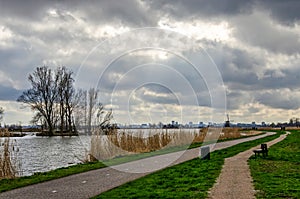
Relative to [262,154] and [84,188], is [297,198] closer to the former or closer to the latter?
[84,188]

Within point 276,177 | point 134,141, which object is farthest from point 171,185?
point 134,141

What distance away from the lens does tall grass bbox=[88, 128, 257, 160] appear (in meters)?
22.9

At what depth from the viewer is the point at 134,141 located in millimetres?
26734

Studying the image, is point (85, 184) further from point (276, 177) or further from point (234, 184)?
point (276, 177)

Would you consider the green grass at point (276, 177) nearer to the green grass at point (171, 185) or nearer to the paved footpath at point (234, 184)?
the paved footpath at point (234, 184)

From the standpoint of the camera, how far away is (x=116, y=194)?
11.1m

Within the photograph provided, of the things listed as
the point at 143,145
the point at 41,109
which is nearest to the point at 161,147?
the point at 143,145

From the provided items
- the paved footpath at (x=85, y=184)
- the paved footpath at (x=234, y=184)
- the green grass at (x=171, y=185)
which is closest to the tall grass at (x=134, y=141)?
the paved footpath at (x=85, y=184)

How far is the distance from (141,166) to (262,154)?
25.2 feet

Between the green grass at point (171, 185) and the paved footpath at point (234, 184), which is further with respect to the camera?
the green grass at point (171, 185)

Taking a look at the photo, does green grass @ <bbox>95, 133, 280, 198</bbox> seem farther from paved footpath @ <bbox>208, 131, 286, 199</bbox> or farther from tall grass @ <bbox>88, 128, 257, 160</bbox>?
tall grass @ <bbox>88, 128, 257, 160</bbox>

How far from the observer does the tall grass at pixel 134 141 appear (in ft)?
75.0

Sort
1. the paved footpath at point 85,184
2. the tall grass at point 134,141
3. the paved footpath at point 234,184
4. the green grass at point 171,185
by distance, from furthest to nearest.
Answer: the tall grass at point 134,141, the paved footpath at point 85,184, the green grass at point 171,185, the paved footpath at point 234,184

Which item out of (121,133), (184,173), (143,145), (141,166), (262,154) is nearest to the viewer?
(184,173)
